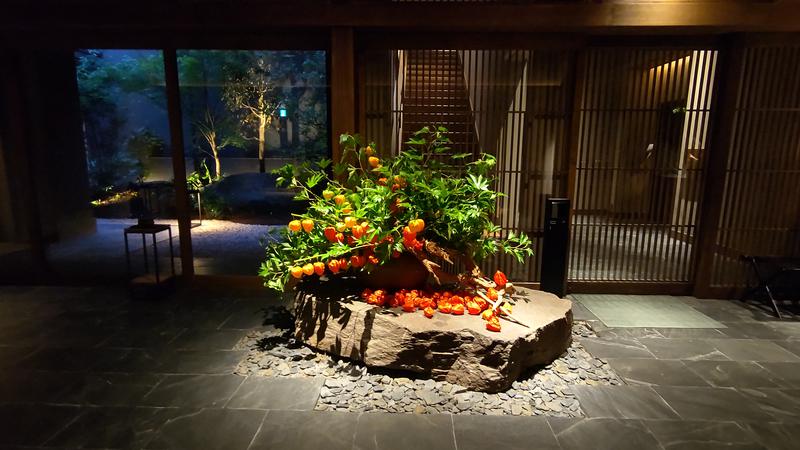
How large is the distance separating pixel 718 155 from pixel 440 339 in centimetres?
388

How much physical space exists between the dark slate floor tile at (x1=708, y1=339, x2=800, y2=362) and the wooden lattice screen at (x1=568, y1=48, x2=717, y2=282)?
128 cm

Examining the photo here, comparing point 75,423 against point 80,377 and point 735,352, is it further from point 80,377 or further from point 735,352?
point 735,352

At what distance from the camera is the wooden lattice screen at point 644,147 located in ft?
15.0

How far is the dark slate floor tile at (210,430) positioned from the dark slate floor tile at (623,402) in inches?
82.8

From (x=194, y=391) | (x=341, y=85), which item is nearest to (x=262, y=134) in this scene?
(x=341, y=85)

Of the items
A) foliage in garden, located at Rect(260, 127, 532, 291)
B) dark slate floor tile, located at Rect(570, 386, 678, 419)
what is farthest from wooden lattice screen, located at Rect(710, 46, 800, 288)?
foliage in garden, located at Rect(260, 127, 532, 291)

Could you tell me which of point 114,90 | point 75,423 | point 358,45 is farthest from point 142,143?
point 75,423

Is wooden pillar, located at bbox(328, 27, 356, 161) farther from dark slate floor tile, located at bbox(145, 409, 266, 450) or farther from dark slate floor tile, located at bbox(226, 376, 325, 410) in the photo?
dark slate floor tile, located at bbox(145, 409, 266, 450)

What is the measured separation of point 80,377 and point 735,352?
16.8 ft

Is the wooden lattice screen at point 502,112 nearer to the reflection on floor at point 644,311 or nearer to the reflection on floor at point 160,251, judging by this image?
the reflection on floor at point 644,311

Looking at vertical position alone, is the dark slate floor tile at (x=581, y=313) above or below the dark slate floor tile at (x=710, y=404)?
above

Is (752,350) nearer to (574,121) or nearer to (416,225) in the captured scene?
(574,121)

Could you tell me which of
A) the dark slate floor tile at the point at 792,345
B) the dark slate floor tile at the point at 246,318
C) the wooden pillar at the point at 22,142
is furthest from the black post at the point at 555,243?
the wooden pillar at the point at 22,142

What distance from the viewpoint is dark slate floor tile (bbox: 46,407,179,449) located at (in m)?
2.39
